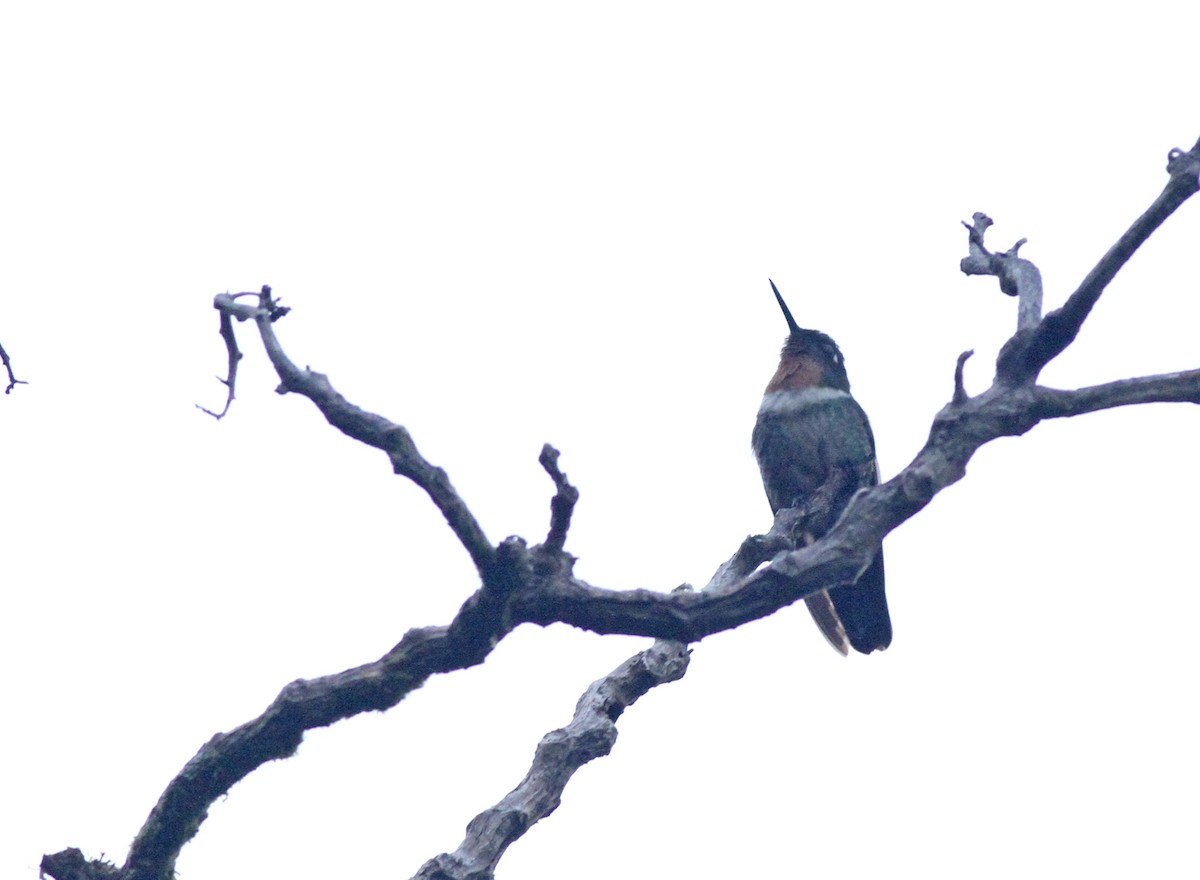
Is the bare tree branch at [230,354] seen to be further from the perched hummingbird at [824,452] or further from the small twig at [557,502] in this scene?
the perched hummingbird at [824,452]

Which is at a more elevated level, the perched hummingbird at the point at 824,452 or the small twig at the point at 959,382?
the perched hummingbird at the point at 824,452

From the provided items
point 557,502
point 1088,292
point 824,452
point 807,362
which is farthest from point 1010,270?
point 807,362

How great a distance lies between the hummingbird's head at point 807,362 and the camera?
944 cm

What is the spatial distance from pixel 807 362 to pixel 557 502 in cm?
634

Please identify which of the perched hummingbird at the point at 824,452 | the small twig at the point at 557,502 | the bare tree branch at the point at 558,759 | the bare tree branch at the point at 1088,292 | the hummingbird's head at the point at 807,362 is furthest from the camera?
the hummingbird's head at the point at 807,362

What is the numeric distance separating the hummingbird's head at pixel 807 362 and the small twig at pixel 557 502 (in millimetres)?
5911

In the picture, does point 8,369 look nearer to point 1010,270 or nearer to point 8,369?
point 8,369

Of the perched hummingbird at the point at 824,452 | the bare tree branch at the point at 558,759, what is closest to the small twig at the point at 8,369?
the bare tree branch at the point at 558,759

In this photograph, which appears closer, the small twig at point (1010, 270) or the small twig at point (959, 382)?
the small twig at point (959, 382)

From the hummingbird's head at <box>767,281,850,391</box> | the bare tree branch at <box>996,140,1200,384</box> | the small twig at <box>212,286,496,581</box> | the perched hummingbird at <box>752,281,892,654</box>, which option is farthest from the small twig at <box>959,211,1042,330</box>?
the hummingbird's head at <box>767,281,850,391</box>

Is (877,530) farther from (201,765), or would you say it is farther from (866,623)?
(866,623)

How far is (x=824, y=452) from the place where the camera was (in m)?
8.74

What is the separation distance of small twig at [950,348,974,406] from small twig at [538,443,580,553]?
128 cm

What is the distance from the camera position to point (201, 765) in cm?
374
